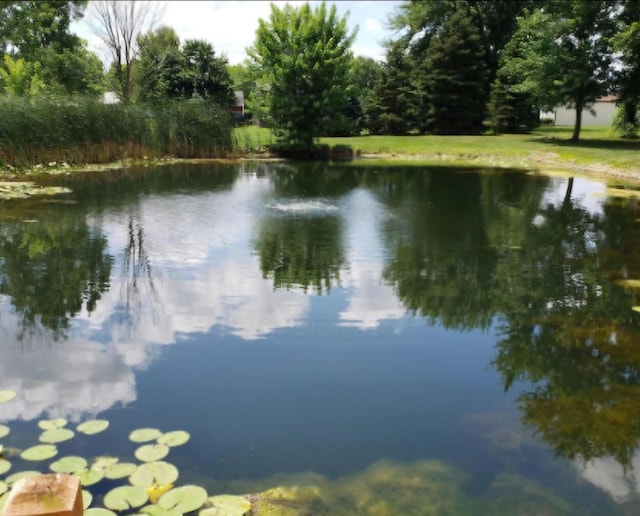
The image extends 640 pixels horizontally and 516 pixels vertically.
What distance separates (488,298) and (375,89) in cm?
3237

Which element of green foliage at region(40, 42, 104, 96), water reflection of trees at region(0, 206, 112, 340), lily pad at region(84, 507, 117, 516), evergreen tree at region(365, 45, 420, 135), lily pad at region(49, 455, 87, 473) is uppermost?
green foliage at region(40, 42, 104, 96)

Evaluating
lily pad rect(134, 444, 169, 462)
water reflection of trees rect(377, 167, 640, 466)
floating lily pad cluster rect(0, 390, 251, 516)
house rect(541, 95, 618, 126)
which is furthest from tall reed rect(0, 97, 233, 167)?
house rect(541, 95, 618, 126)

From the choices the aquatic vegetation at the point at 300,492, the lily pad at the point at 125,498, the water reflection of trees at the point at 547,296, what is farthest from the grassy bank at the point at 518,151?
the lily pad at the point at 125,498

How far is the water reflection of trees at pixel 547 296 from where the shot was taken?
14.1 feet

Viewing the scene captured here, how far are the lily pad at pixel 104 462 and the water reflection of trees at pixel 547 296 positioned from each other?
282cm

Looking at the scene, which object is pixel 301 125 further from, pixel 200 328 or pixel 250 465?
pixel 250 465

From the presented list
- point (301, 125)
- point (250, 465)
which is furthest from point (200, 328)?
point (301, 125)

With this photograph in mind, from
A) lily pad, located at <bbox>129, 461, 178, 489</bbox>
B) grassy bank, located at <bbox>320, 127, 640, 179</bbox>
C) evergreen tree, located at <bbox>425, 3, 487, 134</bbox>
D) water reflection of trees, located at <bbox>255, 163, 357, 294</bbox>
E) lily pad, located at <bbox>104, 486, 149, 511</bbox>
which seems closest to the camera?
lily pad, located at <bbox>104, 486, 149, 511</bbox>

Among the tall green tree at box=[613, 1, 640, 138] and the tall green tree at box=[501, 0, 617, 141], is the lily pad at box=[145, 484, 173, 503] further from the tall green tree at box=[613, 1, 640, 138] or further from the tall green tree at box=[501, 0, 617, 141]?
the tall green tree at box=[501, 0, 617, 141]

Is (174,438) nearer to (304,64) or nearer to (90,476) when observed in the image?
(90,476)

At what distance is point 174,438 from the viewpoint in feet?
12.4

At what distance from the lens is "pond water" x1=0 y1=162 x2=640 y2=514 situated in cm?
355

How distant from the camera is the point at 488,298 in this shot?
269 inches

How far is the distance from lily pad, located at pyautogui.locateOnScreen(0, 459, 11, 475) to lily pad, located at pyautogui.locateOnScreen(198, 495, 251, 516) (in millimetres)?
1226
